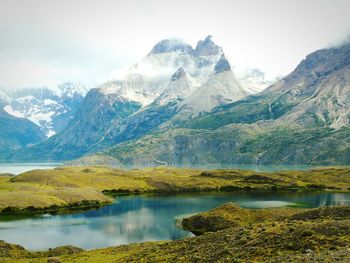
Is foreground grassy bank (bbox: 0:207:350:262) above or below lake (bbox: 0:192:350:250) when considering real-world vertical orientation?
above

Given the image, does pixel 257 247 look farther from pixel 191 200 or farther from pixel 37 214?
pixel 191 200

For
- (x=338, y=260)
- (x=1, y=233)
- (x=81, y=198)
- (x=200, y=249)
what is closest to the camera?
(x=338, y=260)

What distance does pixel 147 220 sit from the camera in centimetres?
13788

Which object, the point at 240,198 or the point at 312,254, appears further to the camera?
the point at 240,198

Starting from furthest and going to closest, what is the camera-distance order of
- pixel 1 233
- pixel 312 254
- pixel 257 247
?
1. pixel 1 233
2. pixel 257 247
3. pixel 312 254

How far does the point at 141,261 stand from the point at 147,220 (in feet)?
250

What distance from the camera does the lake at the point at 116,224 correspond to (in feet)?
347

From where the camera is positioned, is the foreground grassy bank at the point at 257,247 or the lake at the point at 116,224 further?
the lake at the point at 116,224

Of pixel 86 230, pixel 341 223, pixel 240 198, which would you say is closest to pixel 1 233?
pixel 86 230

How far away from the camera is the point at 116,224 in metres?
130

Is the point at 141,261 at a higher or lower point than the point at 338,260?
lower

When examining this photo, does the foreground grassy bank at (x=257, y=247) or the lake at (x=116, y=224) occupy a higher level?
the foreground grassy bank at (x=257, y=247)

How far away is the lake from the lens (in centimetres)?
10569

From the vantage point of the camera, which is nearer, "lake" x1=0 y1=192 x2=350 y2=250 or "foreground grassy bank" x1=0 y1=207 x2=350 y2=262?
"foreground grassy bank" x1=0 y1=207 x2=350 y2=262
